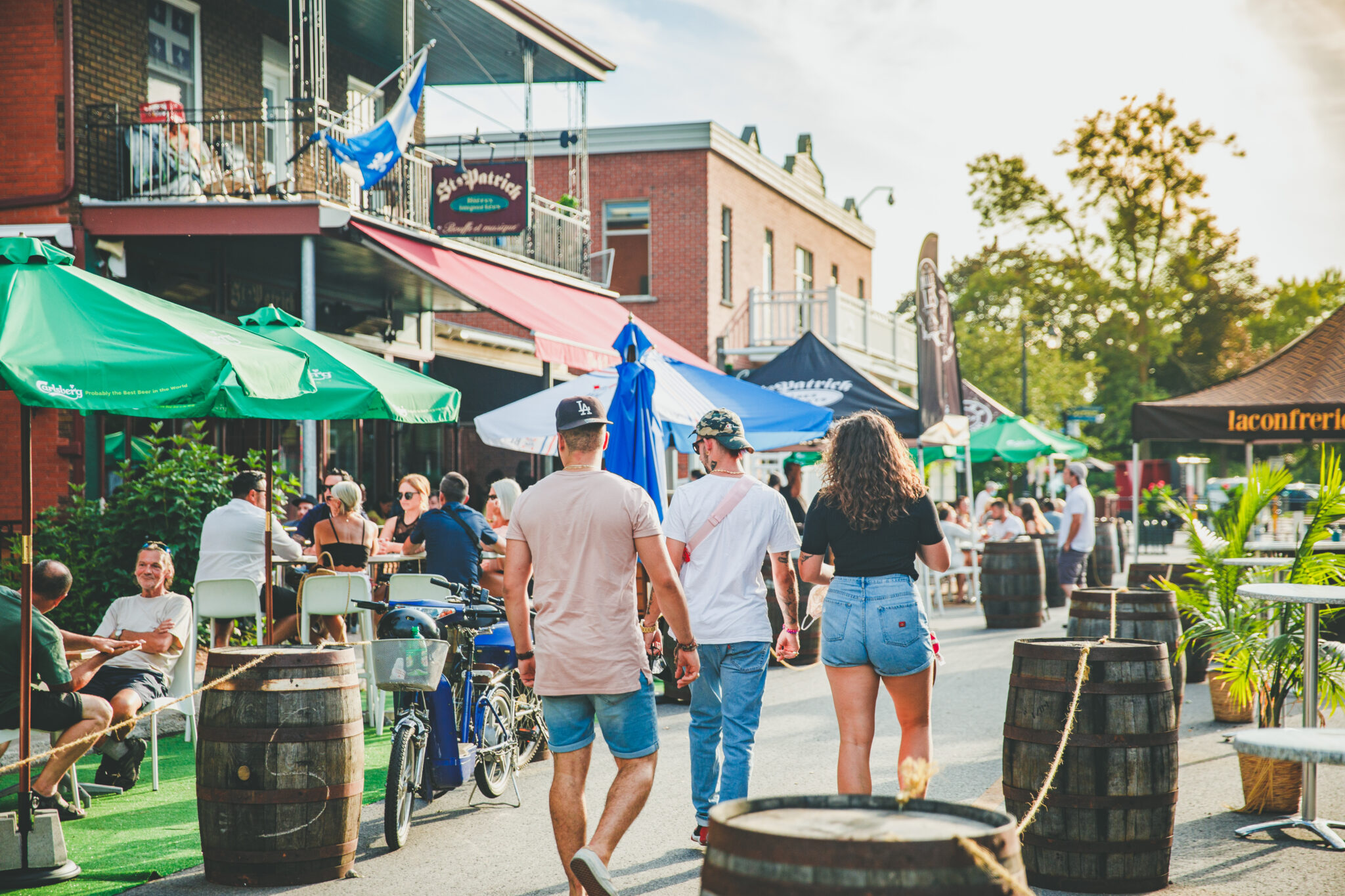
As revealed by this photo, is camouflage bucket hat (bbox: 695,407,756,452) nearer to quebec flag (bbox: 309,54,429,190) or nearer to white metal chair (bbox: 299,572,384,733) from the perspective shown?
white metal chair (bbox: 299,572,384,733)

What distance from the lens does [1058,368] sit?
150 ft

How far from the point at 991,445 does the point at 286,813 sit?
22.9m

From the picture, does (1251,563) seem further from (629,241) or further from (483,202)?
(629,241)

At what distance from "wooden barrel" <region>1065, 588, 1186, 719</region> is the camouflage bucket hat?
11.3 feet

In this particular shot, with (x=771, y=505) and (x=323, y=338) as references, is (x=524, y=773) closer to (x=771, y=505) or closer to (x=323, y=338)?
(x=771, y=505)

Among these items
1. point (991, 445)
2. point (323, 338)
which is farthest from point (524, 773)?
point (991, 445)

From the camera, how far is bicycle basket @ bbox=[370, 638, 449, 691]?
586 cm

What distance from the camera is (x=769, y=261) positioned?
101 feet

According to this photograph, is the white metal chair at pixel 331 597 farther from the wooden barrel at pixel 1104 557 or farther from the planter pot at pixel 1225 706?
the wooden barrel at pixel 1104 557

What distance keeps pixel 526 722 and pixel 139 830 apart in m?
2.25

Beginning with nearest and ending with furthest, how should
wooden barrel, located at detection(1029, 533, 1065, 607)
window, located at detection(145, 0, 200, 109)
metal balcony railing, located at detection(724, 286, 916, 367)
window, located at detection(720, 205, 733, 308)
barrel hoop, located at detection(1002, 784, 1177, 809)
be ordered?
1. barrel hoop, located at detection(1002, 784, 1177, 809)
2. window, located at detection(145, 0, 200, 109)
3. wooden barrel, located at detection(1029, 533, 1065, 607)
4. window, located at detection(720, 205, 733, 308)
5. metal balcony railing, located at detection(724, 286, 916, 367)

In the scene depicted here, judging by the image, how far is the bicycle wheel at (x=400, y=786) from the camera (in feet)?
19.3

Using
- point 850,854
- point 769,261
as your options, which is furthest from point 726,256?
point 850,854

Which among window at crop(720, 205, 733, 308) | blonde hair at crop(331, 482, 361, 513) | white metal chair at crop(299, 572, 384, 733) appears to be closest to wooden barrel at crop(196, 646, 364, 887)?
white metal chair at crop(299, 572, 384, 733)
